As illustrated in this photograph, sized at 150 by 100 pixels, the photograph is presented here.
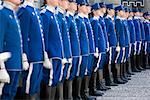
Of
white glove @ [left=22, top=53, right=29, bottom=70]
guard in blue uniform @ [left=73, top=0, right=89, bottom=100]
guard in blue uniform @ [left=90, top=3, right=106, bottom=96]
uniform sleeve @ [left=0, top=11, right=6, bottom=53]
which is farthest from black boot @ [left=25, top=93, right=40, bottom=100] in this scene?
guard in blue uniform @ [left=90, top=3, right=106, bottom=96]

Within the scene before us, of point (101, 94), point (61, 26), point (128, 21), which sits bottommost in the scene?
point (101, 94)

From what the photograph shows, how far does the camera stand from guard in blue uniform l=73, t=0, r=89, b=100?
6480 millimetres

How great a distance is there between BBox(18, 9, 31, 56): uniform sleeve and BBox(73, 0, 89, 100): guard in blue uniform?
1.98 metres

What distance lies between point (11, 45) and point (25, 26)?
23.1 inches

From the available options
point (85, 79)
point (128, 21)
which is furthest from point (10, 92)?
point (128, 21)

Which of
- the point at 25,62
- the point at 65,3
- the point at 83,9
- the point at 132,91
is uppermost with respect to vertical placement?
the point at 83,9

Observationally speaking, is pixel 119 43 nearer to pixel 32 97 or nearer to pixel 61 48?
pixel 61 48

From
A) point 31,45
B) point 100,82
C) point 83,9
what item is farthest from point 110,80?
point 31,45

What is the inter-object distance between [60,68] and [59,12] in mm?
817

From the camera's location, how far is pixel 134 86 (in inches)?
358

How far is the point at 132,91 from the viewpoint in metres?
8.38

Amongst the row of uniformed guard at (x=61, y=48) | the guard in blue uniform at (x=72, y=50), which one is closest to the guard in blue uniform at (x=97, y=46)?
the row of uniformed guard at (x=61, y=48)

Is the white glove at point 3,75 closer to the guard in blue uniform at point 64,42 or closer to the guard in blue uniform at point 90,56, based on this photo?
the guard in blue uniform at point 64,42

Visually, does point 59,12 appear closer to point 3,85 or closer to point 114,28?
point 3,85
